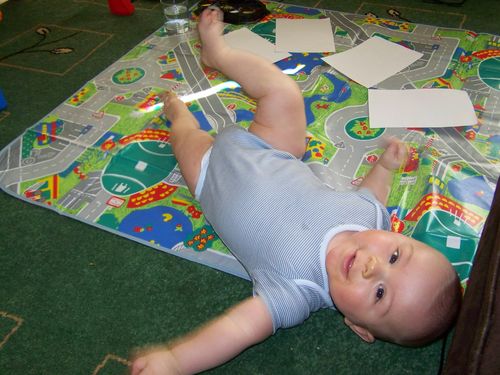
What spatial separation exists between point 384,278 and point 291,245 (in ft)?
0.53

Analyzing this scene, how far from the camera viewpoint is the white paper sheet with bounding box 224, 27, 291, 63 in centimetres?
134

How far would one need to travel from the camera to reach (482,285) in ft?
1.39

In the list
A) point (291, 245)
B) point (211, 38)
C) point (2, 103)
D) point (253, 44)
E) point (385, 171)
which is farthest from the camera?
point (253, 44)

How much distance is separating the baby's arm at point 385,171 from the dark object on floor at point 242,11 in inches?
31.8

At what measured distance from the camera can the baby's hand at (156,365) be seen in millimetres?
650

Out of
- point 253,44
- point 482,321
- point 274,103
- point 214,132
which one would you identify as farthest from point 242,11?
point 482,321

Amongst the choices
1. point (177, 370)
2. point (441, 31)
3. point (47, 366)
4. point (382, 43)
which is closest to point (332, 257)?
point (177, 370)

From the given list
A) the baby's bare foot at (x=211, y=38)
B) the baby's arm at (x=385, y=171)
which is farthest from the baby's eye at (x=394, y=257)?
the baby's bare foot at (x=211, y=38)

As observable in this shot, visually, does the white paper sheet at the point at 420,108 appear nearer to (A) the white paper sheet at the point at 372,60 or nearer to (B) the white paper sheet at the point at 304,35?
(A) the white paper sheet at the point at 372,60

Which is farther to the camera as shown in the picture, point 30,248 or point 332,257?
point 30,248

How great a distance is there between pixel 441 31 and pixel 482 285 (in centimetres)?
123

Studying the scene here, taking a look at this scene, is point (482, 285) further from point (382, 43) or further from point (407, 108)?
point (382, 43)

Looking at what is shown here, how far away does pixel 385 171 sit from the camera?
0.93m

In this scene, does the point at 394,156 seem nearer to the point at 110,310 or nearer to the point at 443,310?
the point at 443,310
